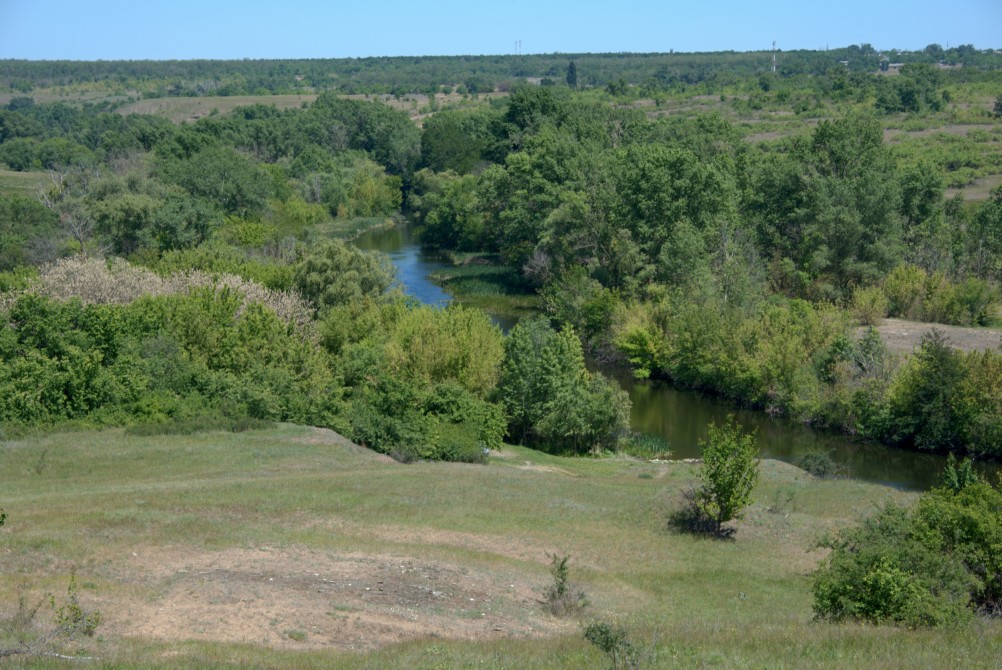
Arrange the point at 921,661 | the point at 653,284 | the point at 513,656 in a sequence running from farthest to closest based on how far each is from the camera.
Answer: the point at 653,284
the point at 513,656
the point at 921,661

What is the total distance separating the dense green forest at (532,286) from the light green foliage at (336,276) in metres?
0.13

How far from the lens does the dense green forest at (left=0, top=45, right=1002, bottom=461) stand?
3844cm

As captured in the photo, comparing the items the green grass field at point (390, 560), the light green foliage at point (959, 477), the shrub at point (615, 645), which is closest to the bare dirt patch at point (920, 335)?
the green grass field at point (390, 560)

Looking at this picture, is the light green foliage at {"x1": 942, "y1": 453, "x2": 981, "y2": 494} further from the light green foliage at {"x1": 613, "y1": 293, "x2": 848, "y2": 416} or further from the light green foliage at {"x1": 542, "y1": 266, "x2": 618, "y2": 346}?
the light green foliage at {"x1": 542, "y1": 266, "x2": 618, "y2": 346}

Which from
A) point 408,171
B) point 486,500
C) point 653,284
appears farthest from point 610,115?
point 486,500

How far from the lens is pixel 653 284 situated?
59.3 metres

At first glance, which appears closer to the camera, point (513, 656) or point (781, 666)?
point (781, 666)

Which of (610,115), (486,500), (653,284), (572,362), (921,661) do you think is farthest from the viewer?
(610,115)

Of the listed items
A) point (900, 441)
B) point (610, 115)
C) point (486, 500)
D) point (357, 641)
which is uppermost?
point (610, 115)

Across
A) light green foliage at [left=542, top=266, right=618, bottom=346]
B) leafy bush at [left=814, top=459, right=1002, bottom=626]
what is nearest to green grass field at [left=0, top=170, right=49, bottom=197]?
light green foliage at [left=542, top=266, right=618, bottom=346]

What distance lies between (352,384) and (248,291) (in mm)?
9828

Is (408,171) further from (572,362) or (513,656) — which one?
(513,656)

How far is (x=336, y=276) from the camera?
50969 millimetres

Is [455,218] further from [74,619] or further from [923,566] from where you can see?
[74,619]
